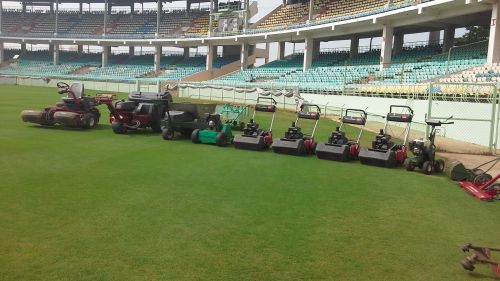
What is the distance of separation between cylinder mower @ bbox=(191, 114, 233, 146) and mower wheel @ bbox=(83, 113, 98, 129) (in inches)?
153

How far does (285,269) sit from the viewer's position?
4316mm

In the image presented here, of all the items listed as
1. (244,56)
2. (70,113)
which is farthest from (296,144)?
(244,56)

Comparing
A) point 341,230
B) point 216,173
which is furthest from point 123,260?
point 216,173

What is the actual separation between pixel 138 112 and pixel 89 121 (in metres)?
1.74

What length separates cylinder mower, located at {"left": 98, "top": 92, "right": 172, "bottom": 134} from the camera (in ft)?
46.3

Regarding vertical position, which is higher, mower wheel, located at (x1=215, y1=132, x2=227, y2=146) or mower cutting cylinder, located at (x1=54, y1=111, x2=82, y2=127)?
mower cutting cylinder, located at (x1=54, y1=111, x2=82, y2=127)

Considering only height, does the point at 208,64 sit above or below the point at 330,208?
above

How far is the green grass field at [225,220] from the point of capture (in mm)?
4309

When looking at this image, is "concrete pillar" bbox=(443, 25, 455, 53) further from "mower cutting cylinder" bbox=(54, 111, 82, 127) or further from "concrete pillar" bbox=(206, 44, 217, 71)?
"mower cutting cylinder" bbox=(54, 111, 82, 127)

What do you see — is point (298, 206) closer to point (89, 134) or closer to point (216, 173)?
point (216, 173)

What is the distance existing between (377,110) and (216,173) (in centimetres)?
1704

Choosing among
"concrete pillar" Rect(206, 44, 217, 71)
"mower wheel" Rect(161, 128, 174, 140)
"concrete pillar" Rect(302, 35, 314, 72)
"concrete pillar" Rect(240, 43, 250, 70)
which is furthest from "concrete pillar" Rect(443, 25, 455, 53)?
"concrete pillar" Rect(206, 44, 217, 71)

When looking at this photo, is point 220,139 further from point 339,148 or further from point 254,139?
point 339,148

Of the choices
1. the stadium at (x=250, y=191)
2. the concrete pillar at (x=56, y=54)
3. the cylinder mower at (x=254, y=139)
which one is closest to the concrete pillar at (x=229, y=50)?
the concrete pillar at (x=56, y=54)
